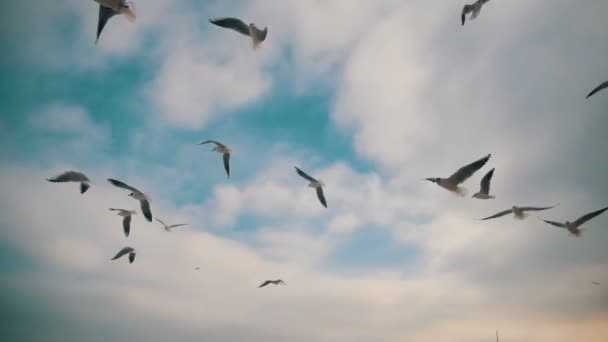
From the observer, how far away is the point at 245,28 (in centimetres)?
1021

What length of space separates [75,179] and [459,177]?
11.1 m

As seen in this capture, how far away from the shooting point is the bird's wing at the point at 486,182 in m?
11.0

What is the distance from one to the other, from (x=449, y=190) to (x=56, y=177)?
10991 millimetres

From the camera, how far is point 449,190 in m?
10.6

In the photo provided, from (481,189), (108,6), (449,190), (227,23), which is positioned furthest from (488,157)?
(108,6)

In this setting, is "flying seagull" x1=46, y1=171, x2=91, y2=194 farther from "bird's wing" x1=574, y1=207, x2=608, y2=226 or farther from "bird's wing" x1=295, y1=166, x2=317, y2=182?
"bird's wing" x1=574, y1=207, x2=608, y2=226

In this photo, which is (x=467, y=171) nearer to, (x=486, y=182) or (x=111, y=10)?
(x=486, y=182)

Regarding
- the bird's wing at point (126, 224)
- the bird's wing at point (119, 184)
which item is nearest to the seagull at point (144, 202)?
the bird's wing at point (119, 184)

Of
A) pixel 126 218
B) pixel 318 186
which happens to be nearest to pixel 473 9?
pixel 318 186

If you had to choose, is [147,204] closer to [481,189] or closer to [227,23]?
[227,23]

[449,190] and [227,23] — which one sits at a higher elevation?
[227,23]

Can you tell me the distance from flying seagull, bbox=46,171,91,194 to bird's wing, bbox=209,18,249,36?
20.9ft

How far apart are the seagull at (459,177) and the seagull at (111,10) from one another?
823 cm

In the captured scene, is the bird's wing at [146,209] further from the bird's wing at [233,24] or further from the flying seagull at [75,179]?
the bird's wing at [233,24]
